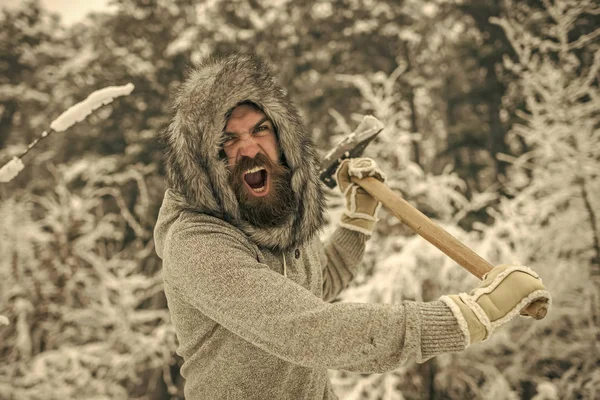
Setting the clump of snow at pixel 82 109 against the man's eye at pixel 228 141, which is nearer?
the clump of snow at pixel 82 109

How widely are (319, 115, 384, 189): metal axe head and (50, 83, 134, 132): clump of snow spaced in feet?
4.10

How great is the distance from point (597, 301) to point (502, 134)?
659 centimetres

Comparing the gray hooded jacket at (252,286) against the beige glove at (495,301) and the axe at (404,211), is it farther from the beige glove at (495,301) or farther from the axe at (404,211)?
the axe at (404,211)

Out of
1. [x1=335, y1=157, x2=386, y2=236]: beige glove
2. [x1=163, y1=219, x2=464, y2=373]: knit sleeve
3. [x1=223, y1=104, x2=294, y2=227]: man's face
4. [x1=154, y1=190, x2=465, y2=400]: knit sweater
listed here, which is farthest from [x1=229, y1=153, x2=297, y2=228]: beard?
[x1=335, y1=157, x2=386, y2=236]: beige glove

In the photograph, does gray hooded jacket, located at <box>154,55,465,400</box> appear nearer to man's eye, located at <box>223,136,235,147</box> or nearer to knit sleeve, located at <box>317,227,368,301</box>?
man's eye, located at <box>223,136,235,147</box>

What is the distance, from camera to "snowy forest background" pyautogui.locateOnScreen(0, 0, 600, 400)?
5070 mm

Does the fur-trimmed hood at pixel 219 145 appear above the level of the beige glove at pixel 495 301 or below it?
above

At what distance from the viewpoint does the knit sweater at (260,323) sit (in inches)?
48.1

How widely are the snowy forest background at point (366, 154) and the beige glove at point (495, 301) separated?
5.73ft

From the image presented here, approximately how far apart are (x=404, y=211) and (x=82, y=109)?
4.71ft

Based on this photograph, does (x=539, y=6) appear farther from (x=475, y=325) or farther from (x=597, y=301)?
(x=475, y=325)

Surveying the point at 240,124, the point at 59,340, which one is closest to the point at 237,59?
the point at 240,124

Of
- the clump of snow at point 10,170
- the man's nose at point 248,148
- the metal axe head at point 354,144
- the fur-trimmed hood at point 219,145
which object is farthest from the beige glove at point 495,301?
the clump of snow at point 10,170

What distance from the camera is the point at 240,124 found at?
1717 millimetres
